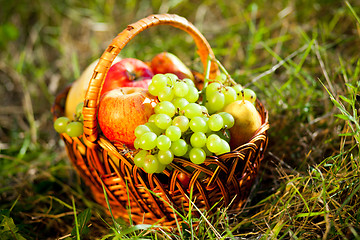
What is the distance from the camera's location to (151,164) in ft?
2.66

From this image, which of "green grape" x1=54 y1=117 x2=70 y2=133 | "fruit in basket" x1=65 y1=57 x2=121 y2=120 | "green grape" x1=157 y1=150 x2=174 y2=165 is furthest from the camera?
"fruit in basket" x1=65 y1=57 x2=121 y2=120

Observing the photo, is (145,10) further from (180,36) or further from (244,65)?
(244,65)

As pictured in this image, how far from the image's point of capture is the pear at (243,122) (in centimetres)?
98

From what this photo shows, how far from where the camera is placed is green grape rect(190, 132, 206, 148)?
846 millimetres

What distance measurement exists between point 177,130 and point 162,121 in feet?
0.18

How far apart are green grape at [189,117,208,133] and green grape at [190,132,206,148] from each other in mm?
14

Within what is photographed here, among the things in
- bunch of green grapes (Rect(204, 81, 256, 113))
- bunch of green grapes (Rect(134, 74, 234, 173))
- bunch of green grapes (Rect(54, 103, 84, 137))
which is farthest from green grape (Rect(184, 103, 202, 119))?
bunch of green grapes (Rect(54, 103, 84, 137))

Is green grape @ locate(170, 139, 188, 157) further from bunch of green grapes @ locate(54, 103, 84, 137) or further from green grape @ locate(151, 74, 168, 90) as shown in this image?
bunch of green grapes @ locate(54, 103, 84, 137)

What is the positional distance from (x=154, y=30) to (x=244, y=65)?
818 millimetres

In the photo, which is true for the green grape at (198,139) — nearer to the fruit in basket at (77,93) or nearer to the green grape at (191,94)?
the green grape at (191,94)

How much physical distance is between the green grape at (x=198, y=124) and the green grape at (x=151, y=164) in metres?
0.14

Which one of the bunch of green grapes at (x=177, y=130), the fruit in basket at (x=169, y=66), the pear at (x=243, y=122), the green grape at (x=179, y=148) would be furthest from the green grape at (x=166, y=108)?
the fruit in basket at (x=169, y=66)

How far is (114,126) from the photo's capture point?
37.4 inches

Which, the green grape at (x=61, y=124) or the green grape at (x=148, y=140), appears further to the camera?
the green grape at (x=61, y=124)
